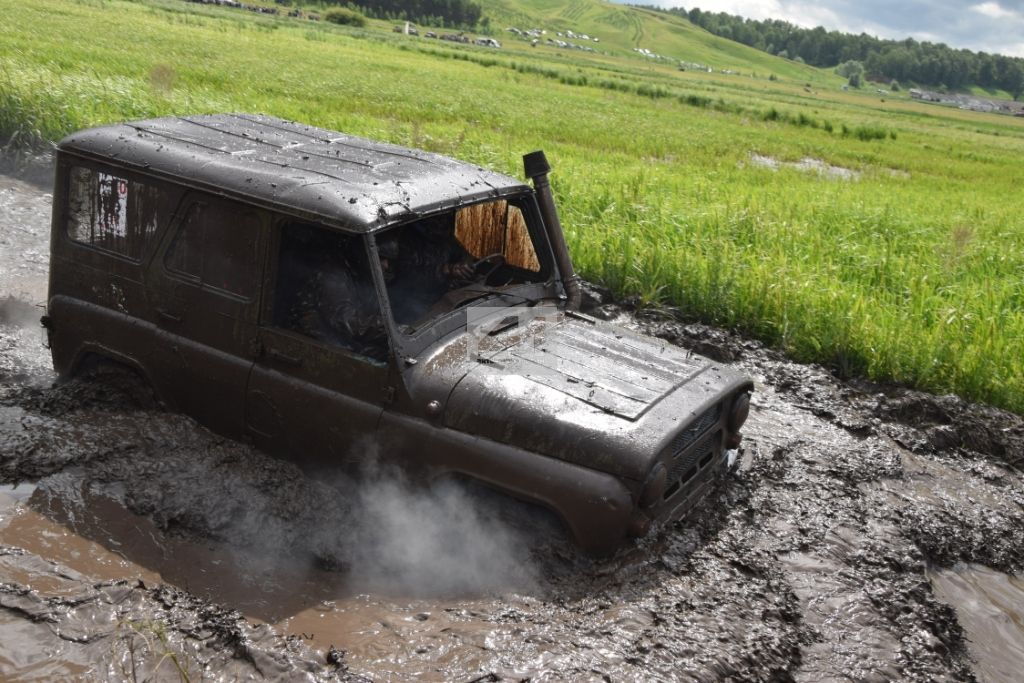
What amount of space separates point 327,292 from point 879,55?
17866 centimetres

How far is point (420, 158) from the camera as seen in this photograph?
489cm

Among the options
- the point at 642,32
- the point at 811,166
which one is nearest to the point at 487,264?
the point at 811,166

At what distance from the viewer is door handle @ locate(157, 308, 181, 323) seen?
4535mm

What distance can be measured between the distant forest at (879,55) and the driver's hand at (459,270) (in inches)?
6675

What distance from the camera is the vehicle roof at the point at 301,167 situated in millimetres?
4105

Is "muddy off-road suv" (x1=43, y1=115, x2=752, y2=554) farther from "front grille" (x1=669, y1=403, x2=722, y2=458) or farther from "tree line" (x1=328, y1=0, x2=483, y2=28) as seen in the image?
"tree line" (x1=328, y1=0, x2=483, y2=28)

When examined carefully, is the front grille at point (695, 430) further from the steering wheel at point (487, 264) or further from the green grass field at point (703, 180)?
the green grass field at point (703, 180)

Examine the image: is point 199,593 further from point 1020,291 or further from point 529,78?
point 529,78

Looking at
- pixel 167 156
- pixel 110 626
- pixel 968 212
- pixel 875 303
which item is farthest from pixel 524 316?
pixel 968 212

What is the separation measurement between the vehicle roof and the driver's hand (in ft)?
1.21

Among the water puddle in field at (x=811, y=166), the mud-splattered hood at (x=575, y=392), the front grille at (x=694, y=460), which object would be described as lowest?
the front grille at (x=694, y=460)

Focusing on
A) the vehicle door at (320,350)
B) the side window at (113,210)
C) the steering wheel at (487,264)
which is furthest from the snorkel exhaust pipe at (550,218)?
the side window at (113,210)

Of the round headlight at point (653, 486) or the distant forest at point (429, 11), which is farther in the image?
the distant forest at point (429, 11)

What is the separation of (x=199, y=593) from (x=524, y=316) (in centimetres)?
195
